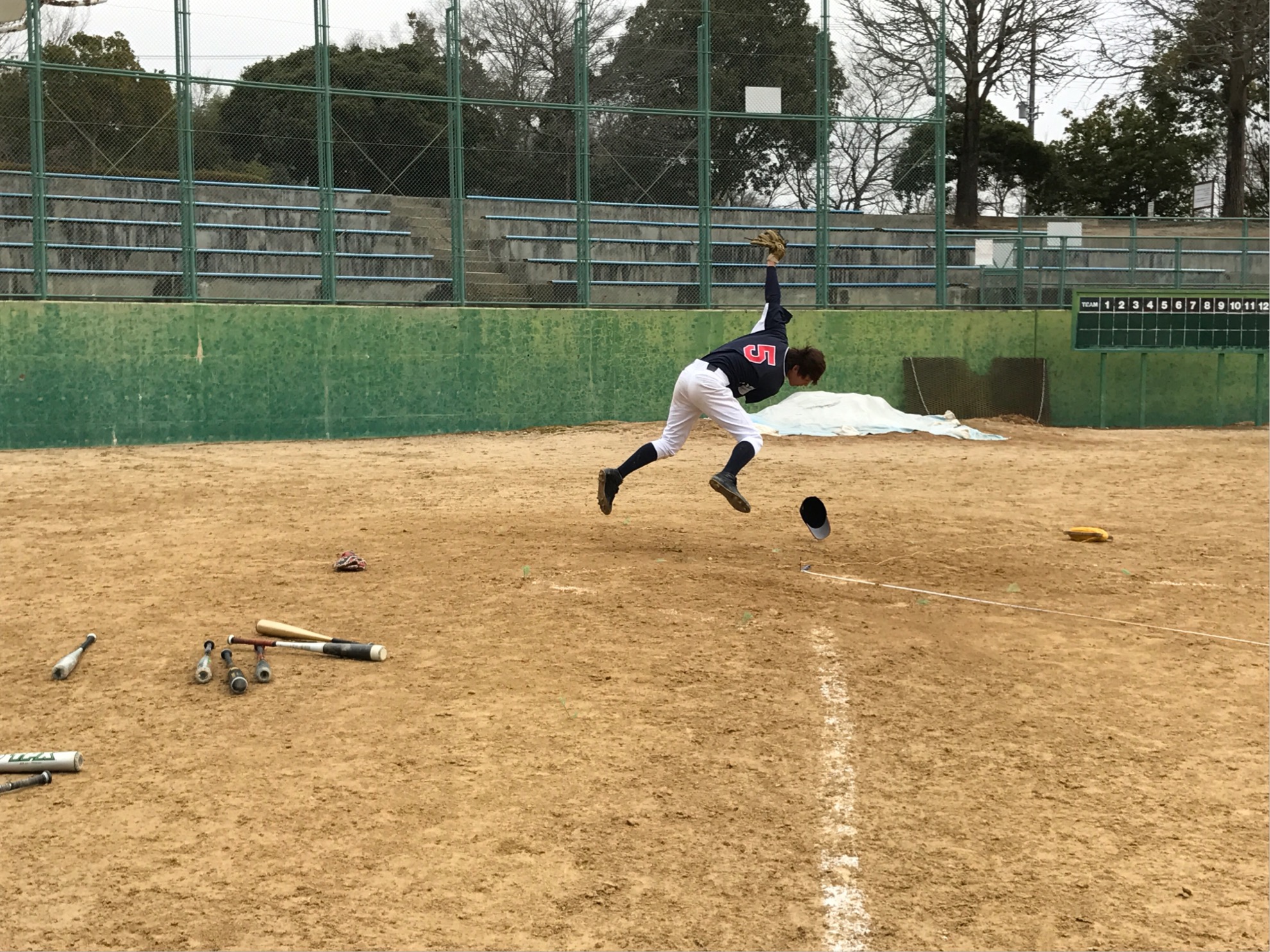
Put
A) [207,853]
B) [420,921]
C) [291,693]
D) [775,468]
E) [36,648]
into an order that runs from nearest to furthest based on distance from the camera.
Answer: [420,921], [207,853], [291,693], [36,648], [775,468]

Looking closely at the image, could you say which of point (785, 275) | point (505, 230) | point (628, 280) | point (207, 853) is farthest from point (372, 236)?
point (207, 853)

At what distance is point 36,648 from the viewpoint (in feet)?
23.3

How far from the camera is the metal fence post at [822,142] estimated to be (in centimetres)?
2217

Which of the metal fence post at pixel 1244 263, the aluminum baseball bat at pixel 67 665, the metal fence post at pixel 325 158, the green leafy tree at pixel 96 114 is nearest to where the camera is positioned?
the aluminum baseball bat at pixel 67 665

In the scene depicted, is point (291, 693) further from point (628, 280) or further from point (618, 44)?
point (618, 44)

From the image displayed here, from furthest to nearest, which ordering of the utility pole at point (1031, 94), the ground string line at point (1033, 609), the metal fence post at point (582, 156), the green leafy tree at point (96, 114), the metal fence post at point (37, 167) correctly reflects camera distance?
1. the utility pole at point (1031, 94)
2. the metal fence post at point (582, 156)
3. the green leafy tree at point (96, 114)
4. the metal fence post at point (37, 167)
5. the ground string line at point (1033, 609)

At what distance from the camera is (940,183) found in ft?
75.0

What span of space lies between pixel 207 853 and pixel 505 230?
651 inches

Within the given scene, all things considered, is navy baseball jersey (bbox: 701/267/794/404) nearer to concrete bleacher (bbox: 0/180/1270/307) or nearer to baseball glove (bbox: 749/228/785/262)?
baseball glove (bbox: 749/228/785/262)

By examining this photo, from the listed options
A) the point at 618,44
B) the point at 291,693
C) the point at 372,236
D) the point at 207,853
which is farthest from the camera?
the point at 618,44

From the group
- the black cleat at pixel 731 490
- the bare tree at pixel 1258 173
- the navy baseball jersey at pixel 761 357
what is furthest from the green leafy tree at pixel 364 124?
the bare tree at pixel 1258 173

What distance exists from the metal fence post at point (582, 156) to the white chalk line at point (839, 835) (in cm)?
1449

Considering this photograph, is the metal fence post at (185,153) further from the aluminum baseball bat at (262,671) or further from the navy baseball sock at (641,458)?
the aluminum baseball bat at (262,671)

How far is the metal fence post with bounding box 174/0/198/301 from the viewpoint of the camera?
58.3 ft
